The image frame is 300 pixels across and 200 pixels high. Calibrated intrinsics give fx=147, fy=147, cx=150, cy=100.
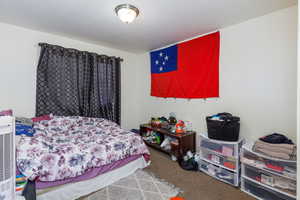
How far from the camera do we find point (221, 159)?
210 cm

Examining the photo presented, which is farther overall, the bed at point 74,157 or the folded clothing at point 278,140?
the folded clothing at point 278,140

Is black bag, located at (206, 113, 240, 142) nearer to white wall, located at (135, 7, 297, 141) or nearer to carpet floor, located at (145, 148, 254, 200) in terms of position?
white wall, located at (135, 7, 297, 141)

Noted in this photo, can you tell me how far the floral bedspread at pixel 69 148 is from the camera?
4.89ft

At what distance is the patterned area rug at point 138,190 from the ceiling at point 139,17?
2268 millimetres

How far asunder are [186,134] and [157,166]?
2.45ft

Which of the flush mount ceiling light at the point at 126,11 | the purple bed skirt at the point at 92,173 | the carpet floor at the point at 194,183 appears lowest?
the carpet floor at the point at 194,183

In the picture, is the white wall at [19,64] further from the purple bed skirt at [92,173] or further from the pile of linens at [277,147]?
the pile of linens at [277,147]

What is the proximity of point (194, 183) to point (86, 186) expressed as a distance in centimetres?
140

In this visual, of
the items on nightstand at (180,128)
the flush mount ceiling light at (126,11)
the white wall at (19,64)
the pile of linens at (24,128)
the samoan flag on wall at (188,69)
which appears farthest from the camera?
the items on nightstand at (180,128)

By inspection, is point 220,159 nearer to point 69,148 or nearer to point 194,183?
point 194,183

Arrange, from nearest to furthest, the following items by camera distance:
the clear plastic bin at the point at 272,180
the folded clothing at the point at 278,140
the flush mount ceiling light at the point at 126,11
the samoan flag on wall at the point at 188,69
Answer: the clear plastic bin at the point at 272,180 < the folded clothing at the point at 278,140 < the flush mount ceiling light at the point at 126,11 < the samoan flag on wall at the point at 188,69

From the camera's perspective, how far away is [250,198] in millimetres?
1737

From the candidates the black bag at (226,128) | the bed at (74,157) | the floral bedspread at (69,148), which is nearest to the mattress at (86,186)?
the bed at (74,157)

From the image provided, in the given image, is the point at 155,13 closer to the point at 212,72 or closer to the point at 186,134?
the point at 212,72
